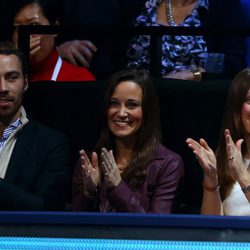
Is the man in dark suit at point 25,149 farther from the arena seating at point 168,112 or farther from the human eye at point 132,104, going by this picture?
the human eye at point 132,104

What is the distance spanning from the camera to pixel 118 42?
458 cm

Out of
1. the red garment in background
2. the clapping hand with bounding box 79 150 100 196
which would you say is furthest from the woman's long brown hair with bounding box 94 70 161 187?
the red garment in background

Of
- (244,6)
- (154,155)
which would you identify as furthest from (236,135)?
(244,6)

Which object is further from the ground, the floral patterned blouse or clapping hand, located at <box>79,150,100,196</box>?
the floral patterned blouse

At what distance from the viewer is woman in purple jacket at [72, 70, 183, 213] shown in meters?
3.41

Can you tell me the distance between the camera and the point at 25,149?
3.68 metres

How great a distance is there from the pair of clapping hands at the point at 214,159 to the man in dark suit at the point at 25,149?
0.79 meters

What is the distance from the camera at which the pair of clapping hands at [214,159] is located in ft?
10.3

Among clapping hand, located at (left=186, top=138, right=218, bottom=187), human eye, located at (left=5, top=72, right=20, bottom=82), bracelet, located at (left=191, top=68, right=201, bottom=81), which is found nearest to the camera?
clapping hand, located at (left=186, top=138, right=218, bottom=187)

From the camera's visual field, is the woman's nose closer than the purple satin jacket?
No

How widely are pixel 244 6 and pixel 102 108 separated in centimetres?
129

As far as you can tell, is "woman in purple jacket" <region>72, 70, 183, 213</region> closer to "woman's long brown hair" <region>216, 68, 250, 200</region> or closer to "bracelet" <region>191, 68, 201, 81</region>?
"woman's long brown hair" <region>216, 68, 250, 200</region>

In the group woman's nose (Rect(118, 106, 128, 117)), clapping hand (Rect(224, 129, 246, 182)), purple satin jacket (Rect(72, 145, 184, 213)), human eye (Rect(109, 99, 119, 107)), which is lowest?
purple satin jacket (Rect(72, 145, 184, 213))

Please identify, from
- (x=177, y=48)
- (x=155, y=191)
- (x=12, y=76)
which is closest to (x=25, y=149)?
(x=12, y=76)
